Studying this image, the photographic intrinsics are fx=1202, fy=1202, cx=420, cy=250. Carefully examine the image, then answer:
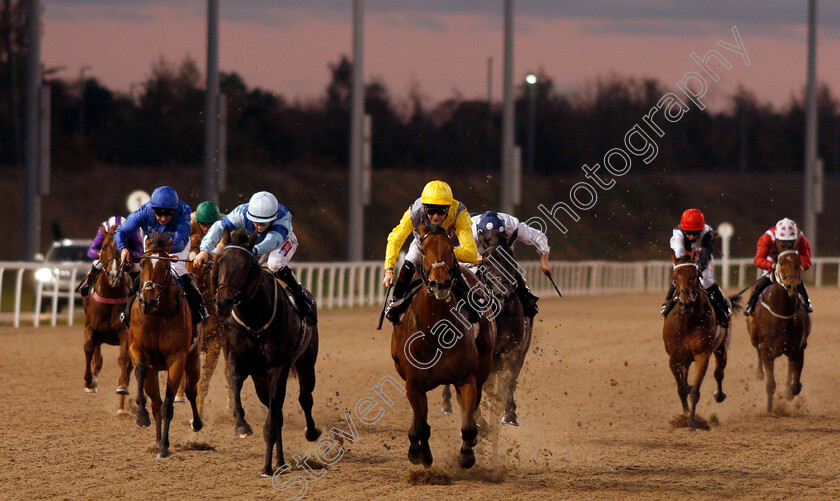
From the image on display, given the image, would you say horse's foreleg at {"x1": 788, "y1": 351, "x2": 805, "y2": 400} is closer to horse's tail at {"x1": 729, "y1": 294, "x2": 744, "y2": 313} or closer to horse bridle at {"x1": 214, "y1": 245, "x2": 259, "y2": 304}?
horse's tail at {"x1": 729, "y1": 294, "x2": 744, "y2": 313}

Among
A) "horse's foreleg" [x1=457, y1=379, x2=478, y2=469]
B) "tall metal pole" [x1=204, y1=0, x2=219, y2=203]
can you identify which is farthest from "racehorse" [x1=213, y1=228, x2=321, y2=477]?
"tall metal pole" [x1=204, y1=0, x2=219, y2=203]

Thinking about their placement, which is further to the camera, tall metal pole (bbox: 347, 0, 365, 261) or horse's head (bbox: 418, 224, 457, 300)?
tall metal pole (bbox: 347, 0, 365, 261)

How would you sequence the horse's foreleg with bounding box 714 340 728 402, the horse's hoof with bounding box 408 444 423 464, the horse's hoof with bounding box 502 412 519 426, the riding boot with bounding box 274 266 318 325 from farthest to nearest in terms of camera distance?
the horse's foreleg with bounding box 714 340 728 402 → the horse's hoof with bounding box 502 412 519 426 → the riding boot with bounding box 274 266 318 325 → the horse's hoof with bounding box 408 444 423 464

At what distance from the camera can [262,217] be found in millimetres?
8062

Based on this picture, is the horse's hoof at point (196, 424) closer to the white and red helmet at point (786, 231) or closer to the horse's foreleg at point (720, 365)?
the horse's foreleg at point (720, 365)

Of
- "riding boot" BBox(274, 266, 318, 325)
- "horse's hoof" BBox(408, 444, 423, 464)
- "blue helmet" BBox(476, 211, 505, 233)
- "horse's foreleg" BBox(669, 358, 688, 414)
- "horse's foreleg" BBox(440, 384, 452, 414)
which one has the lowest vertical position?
"horse's foreleg" BBox(440, 384, 452, 414)

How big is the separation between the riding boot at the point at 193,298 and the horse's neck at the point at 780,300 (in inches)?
215

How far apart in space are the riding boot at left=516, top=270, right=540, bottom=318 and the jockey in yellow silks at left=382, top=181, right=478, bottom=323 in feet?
4.83

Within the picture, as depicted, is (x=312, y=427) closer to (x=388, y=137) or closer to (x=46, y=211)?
(x=46, y=211)

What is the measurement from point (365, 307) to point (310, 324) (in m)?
14.4

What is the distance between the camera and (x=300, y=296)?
833 cm

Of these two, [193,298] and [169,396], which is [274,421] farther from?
[193,298]

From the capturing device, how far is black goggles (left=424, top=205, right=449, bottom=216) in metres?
7.55

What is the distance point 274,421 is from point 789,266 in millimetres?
5530
